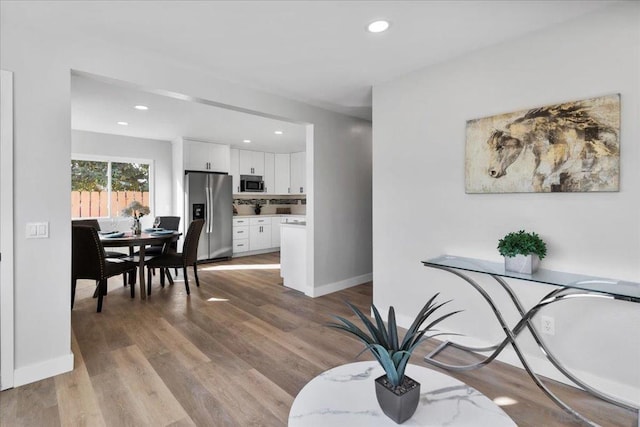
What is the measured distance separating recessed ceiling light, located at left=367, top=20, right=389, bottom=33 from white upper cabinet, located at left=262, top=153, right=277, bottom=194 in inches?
227

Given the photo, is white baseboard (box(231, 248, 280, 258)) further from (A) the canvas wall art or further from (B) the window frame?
(A) the canvas wall art

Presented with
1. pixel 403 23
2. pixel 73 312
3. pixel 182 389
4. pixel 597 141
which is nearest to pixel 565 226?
pixel 597 141

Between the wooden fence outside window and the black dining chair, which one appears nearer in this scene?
the black dining chair

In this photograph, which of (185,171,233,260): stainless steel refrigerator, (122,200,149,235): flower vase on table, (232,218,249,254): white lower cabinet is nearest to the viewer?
(122,200,149,235): flower vase on table

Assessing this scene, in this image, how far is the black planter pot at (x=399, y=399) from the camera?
1146 mm

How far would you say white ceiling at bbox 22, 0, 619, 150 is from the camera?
2061mm

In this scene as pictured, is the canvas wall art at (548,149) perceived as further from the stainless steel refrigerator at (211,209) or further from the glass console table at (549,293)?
the stainless steel refrigerator at (211,209)

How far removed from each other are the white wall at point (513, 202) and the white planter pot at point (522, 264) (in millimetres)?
211

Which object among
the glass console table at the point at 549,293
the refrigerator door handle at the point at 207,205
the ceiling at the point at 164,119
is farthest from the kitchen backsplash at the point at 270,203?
the glass console table at the point at 549,293

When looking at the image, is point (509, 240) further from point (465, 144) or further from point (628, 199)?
point (465, 144)

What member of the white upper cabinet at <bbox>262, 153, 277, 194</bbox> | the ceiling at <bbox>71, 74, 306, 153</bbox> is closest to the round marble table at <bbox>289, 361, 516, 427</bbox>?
the ceiling at <bbox>71, 74, 306, 153</bbox>

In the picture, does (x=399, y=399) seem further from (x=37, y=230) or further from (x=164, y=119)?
(x=164, y=119)

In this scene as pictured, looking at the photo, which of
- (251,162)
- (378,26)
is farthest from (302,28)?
(251,162)

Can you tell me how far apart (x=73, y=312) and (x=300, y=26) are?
11.9 ft
